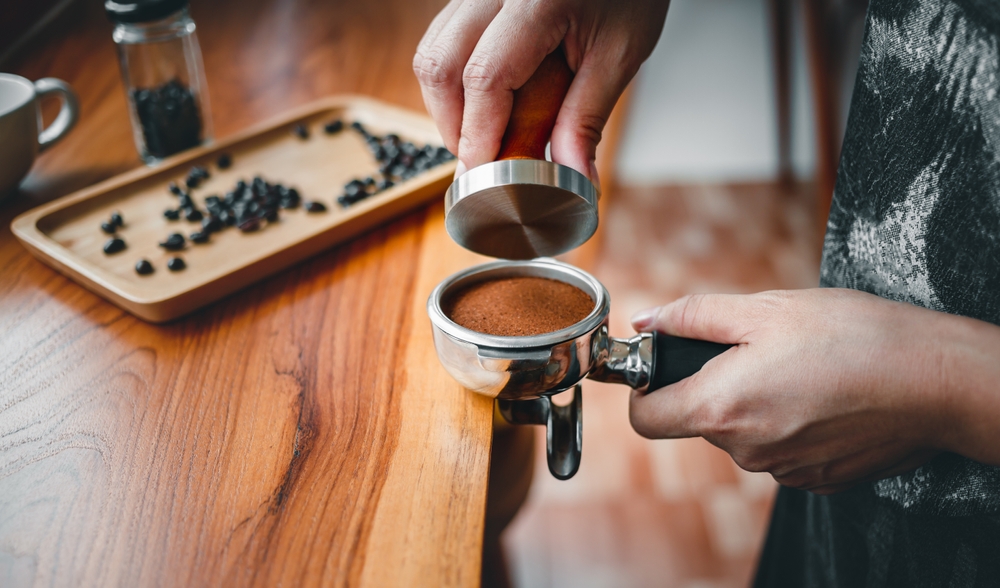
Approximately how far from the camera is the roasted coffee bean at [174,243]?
31.1 inches

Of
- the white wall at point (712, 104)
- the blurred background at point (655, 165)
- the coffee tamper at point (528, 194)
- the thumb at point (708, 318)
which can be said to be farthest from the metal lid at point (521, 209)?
the white wall at point (712, 104)

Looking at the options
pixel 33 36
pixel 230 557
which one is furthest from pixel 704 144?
pixel 230 557

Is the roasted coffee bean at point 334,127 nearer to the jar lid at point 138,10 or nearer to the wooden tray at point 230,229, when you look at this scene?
the wooden tray at point 230,229

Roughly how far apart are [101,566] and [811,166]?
2.68 m

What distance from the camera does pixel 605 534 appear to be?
1.46m

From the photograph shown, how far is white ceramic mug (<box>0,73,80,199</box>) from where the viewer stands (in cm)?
83

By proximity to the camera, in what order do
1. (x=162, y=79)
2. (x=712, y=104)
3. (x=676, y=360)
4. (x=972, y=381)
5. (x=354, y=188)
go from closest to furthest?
(x=972, y=381) → (x=676, y=360) → (x=354, y=188) → (x=162, y=79) → (x=712, y=104)

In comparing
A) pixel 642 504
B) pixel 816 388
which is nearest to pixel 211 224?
pixel 816 388

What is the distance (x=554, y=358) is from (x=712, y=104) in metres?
2.40

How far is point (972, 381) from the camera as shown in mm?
476

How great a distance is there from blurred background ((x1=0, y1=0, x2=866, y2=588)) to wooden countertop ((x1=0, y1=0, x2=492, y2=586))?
0.27 metres

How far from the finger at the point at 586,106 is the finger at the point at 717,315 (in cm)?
14

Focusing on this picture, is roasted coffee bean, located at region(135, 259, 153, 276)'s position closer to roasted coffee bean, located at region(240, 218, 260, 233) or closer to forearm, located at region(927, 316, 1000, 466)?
roasted coffee bean, located at region(240, 218, 260, 233)

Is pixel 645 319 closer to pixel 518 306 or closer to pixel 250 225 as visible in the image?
pixel 518 306
